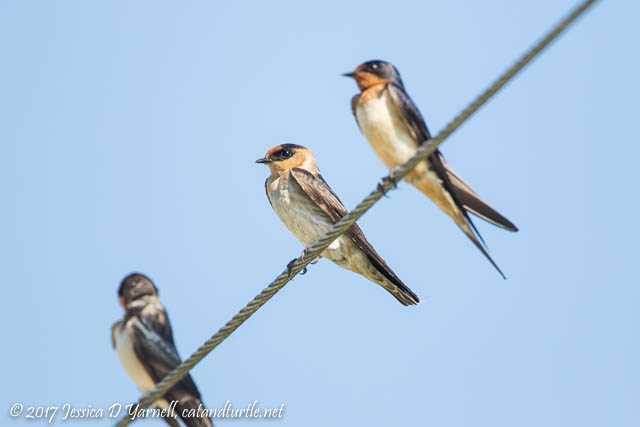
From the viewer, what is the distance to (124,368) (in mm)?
4762

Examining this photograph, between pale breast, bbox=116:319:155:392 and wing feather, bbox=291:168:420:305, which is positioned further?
wing feather, bbox=291:168:420:305

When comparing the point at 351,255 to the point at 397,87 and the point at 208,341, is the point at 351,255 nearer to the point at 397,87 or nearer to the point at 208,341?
the point at 397,87

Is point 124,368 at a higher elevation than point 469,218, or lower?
lower

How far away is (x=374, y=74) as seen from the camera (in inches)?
203

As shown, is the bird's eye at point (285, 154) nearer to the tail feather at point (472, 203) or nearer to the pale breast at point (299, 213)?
the pale breast at point (299, 213)

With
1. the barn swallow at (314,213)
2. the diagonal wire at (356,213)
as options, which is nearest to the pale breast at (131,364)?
the diagonal wire at (356,213)

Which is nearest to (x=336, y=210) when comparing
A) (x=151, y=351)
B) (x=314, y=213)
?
(x=314, y=213)

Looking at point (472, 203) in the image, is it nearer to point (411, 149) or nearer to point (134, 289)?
point (411, 149)

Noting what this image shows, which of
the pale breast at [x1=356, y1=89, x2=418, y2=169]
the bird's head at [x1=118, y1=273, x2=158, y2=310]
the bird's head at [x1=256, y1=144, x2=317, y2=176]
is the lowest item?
the bird's head at [x1=118, y1=273, x2=158, y2=310]

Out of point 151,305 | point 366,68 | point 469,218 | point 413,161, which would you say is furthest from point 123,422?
point 366,68

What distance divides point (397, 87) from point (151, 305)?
168 cm

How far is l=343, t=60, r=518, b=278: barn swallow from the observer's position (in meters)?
4.77

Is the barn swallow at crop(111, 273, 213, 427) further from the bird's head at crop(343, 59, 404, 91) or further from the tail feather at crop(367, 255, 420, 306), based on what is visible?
the bird's head at crop(343, 59, 404, 91)

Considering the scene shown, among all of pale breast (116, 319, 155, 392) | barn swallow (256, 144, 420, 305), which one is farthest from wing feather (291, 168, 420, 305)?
pale breast (116, 319, 155, 392)
